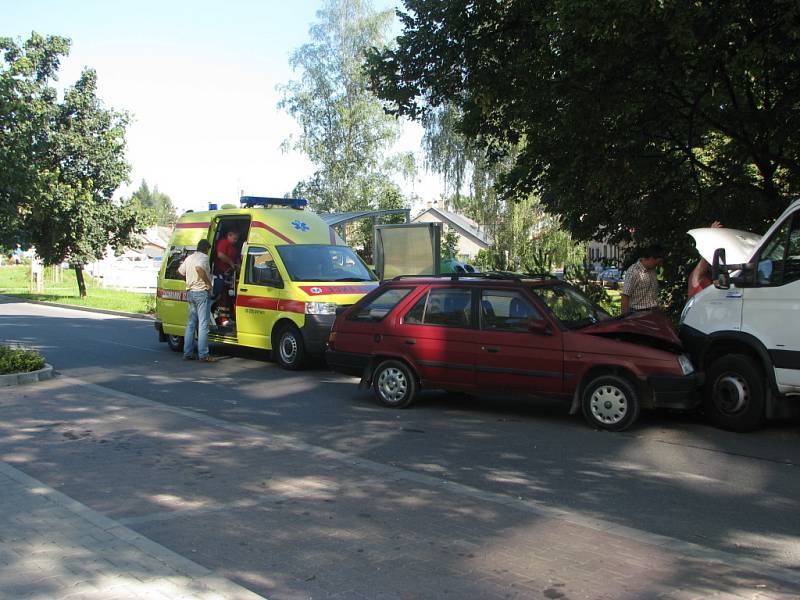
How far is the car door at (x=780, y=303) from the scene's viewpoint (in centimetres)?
757

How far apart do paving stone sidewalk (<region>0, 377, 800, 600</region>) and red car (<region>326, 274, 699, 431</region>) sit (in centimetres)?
221

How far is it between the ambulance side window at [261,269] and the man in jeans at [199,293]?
70cm

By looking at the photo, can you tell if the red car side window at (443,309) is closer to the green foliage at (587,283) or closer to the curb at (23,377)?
the curb at (23,377)

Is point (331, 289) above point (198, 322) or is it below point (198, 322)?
above

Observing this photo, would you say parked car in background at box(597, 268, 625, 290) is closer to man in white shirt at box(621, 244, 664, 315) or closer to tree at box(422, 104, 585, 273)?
man in white shirt at box(621, 244, 664, 315)

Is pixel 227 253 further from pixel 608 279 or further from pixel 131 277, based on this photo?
pixel 131 277

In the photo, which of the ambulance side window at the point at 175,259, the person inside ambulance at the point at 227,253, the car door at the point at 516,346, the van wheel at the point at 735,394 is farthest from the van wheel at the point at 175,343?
the van wheel at the point at 735,394

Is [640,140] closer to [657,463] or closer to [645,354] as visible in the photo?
[645,354]

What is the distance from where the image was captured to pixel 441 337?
904cm

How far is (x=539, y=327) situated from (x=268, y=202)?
7.56 m

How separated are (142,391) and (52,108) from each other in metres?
25.5

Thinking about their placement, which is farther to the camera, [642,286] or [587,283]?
[587,283]

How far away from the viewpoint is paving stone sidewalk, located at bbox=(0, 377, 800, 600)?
13.7 ft

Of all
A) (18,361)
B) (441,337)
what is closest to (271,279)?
(18,361)
